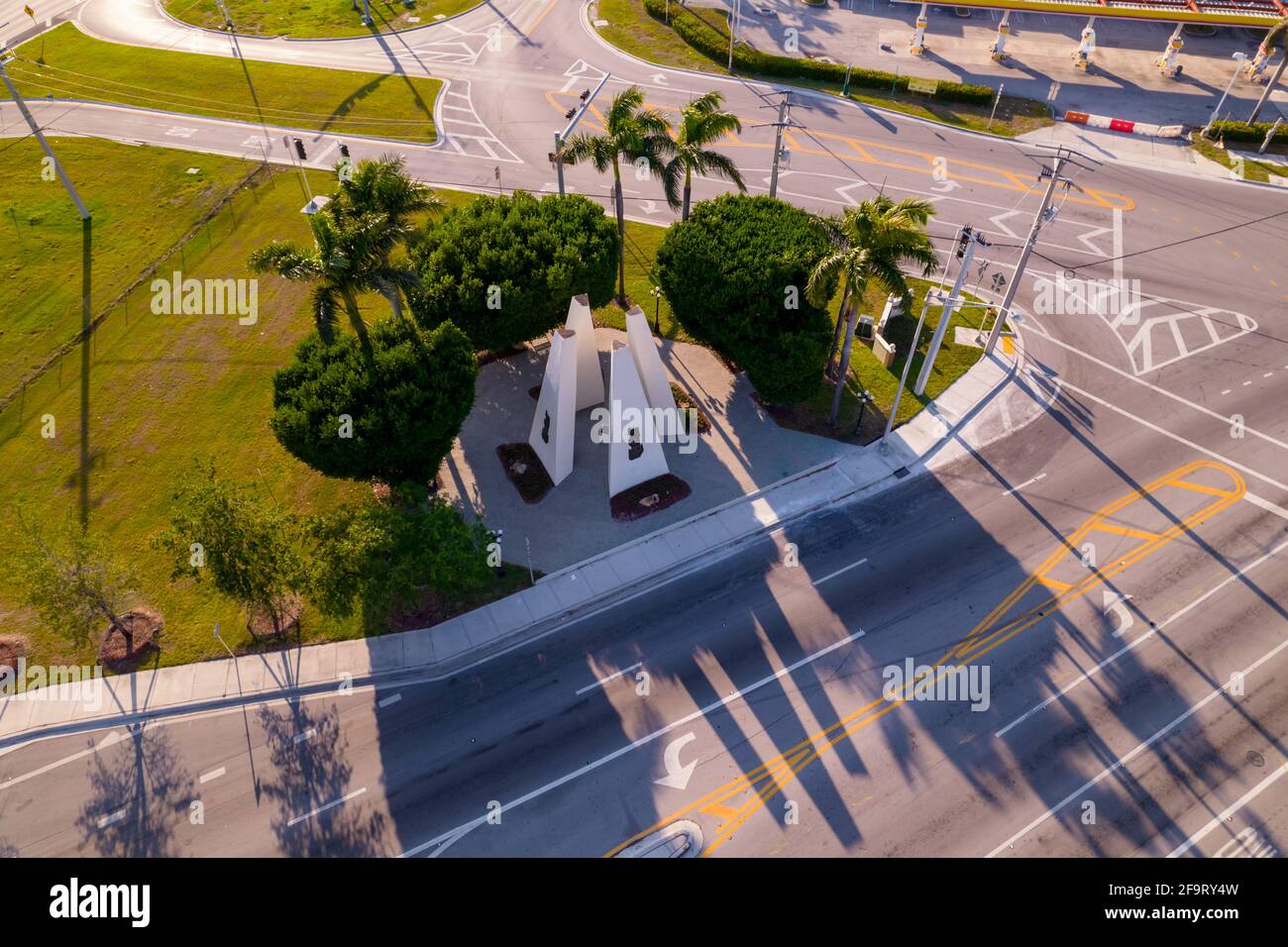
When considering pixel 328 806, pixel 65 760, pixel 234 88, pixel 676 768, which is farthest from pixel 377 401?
pixel 234 88

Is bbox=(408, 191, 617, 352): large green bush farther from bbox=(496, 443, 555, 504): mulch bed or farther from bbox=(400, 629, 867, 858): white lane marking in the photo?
bbox=(400, 629, 867, 858): white lane marking

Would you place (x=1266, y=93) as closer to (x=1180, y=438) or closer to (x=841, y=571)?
(x=1180, y=438)

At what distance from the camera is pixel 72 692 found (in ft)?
97.0

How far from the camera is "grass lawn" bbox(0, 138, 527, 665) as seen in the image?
3194 centimetres

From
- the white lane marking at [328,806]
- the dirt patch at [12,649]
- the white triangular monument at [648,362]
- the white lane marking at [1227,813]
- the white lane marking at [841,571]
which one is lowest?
the white lane marking at [328,806]

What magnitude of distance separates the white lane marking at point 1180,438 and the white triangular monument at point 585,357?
88.4ft

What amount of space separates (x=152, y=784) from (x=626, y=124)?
3633cm

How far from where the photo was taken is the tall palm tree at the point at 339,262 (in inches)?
1118

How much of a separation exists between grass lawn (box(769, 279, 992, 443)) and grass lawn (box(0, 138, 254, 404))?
1717 inches

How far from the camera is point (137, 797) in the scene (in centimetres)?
2684

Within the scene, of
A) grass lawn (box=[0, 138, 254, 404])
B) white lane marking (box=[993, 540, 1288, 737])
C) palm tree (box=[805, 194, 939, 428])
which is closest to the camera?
white lane marking (box=[993, 540, 1288, 737])

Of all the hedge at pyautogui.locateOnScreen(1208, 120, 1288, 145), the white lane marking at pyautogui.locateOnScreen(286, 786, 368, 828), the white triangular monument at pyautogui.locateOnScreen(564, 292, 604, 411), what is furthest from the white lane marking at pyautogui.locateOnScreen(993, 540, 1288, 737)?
the hedge at pyautogui.locateOnScreen(1208, 120, 1288, 145)

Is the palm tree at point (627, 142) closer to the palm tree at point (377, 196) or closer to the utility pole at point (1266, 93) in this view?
the palm tree at point (377, 196)

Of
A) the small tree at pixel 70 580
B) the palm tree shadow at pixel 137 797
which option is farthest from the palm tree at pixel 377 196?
the palm tree shadow at pixel 137 797
